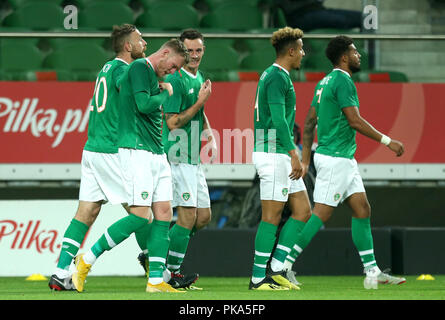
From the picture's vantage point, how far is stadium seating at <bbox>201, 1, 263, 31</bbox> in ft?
35.6

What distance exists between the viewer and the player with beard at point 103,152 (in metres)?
6.43

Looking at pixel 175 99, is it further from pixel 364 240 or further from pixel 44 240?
pixel 44 240

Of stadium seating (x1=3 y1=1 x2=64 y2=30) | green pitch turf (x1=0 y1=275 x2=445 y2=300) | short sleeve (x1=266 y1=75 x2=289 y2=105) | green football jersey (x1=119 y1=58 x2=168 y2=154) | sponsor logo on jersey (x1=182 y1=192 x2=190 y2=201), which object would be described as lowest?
green pitch turf (x1=0 y1=275 x2=445 y2=300)

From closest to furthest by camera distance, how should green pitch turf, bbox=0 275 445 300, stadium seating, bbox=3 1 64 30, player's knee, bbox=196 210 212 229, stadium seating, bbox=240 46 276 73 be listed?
1. green pitch turf, bbox=0 275 445 300
2. player's knee, bbox=196 210 212 229
3. stadium seating, bbox=240 46 276 73
4. stadium seating, bbox=3 1 64 30

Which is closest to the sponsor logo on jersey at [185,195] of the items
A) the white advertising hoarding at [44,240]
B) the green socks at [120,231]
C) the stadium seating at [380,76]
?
the green socks at [120,231]

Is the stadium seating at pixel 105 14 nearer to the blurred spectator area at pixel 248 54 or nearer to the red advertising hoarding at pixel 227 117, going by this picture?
the blurred spectator area at pixel 248 54

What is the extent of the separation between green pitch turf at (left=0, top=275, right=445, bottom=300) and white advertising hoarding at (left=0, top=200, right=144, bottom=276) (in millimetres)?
207

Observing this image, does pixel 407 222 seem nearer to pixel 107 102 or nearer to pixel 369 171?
pixel 369 171

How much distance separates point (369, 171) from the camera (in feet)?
31.2

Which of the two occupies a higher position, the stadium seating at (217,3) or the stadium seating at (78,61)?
the stadium seating at (217,3)

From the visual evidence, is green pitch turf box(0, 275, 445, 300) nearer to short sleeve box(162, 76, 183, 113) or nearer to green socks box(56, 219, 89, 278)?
green socks box(56, 219, 89, 278)

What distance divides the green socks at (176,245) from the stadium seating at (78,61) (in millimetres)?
2880

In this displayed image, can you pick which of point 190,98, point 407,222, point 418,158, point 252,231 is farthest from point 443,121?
Result: point 190,98

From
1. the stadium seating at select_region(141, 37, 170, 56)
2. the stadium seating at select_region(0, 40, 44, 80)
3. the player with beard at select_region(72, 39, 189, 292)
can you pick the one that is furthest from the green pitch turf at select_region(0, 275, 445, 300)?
the stadium seating at select_region(141, 37, 170, 56)
